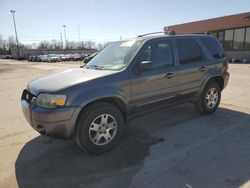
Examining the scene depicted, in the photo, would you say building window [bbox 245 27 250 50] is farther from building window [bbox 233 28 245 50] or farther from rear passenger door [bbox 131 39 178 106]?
rear passenger door [bbox 131 39 178 106]

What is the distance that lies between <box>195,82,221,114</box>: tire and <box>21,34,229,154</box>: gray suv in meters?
0.02

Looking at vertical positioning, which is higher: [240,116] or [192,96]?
[192,96]

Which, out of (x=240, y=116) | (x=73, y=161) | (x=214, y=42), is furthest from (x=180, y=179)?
(x=214, y=42)

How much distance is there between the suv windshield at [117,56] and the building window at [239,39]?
2605 centimetres

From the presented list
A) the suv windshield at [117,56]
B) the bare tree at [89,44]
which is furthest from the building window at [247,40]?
the bare tree at [89,44]

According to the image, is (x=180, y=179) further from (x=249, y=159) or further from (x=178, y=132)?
(x=178, y=132)

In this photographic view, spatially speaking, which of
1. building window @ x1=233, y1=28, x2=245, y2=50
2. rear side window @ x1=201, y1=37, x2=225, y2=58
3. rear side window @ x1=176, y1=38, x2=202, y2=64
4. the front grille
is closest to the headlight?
the front grille

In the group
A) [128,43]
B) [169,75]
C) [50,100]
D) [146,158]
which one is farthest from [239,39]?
[50,100]

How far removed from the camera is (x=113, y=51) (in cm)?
473

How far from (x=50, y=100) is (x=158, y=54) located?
218 centimetres

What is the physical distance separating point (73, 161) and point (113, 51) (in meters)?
2.26

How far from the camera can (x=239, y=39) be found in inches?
1069

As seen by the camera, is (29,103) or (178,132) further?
(178,132)

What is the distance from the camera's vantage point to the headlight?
3.38 m
